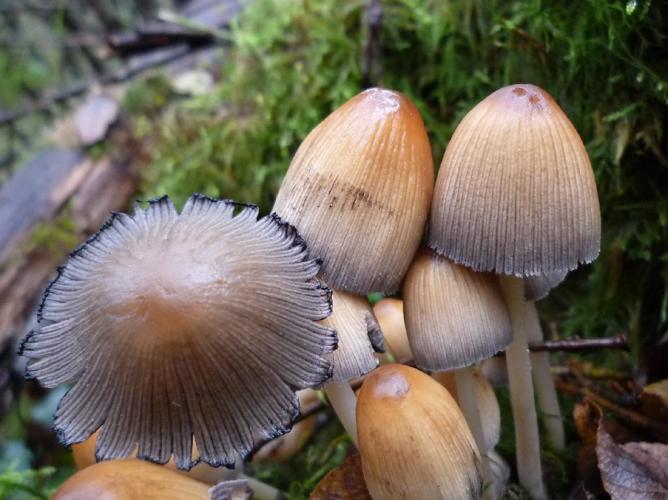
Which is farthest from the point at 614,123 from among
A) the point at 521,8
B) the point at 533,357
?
the point at 533,357

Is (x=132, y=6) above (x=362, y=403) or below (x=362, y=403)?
above

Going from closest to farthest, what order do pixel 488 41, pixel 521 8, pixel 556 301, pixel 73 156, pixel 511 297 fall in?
pixel 511 297 → pixel 521 8 → pixel 488 41 → pixel 556 301 → pixel 73 156

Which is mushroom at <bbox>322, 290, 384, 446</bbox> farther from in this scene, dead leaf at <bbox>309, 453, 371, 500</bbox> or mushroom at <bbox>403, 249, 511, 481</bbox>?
dead leaf at <bbox>309, 453, 371, 500</bbox>

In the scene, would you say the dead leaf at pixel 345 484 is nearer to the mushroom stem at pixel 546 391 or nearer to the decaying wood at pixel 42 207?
the mushroom stem at pixel 546 391

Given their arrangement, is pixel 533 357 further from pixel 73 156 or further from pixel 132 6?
pixel 132 6

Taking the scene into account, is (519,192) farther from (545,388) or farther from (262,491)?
(262,491)

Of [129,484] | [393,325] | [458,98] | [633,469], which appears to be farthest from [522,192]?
[458,98]

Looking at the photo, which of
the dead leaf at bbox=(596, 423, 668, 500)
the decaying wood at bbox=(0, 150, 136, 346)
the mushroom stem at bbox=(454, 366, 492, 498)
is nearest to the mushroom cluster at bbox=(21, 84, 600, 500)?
the mushroom stem at bbox=(454, 366, 492, 498)
